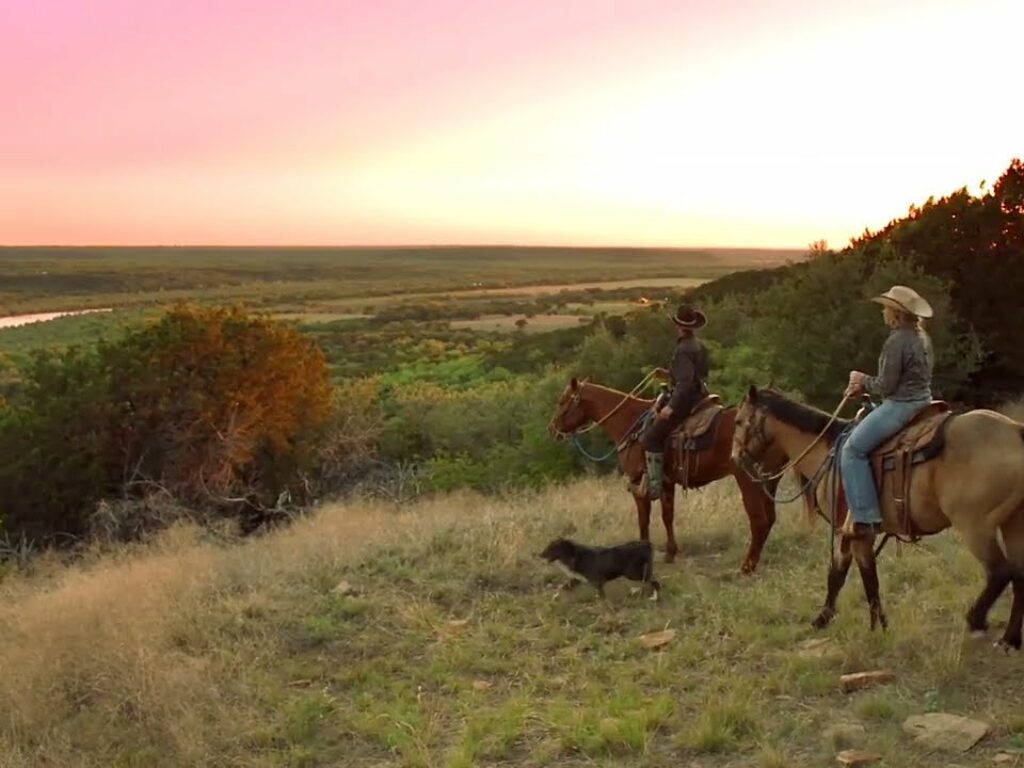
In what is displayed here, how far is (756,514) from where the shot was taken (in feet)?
30.2

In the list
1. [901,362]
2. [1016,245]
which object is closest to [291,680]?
[901,362]

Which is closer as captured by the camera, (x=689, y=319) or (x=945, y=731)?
(x=945, y=731)

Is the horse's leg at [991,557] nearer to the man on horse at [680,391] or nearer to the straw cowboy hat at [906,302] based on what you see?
the straw cowboy hat at [906,302]

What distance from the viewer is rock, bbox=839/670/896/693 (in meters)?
6.25

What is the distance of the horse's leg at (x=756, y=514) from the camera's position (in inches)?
360

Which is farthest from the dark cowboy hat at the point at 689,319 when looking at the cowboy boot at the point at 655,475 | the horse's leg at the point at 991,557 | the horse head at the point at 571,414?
the horse's leg at the point at 991,557

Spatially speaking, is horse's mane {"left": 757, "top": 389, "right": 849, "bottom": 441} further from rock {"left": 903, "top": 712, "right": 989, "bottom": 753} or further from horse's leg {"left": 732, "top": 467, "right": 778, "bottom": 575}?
rock {"left": 903, "top": 712, "right": 989, "bottom": 753}

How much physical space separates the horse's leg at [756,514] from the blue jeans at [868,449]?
2141 millimetres

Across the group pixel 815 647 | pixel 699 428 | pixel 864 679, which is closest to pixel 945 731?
pixel 864 679

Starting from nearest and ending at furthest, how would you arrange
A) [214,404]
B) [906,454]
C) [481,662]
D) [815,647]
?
[906,454] < [815,647] < [481,662] < [214,404]

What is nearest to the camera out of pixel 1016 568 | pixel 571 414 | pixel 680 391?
pixel 1016 568

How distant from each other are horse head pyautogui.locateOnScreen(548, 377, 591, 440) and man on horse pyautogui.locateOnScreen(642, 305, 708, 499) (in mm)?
1161

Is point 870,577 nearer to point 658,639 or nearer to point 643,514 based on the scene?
point 658,639

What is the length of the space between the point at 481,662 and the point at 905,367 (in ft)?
12.5
